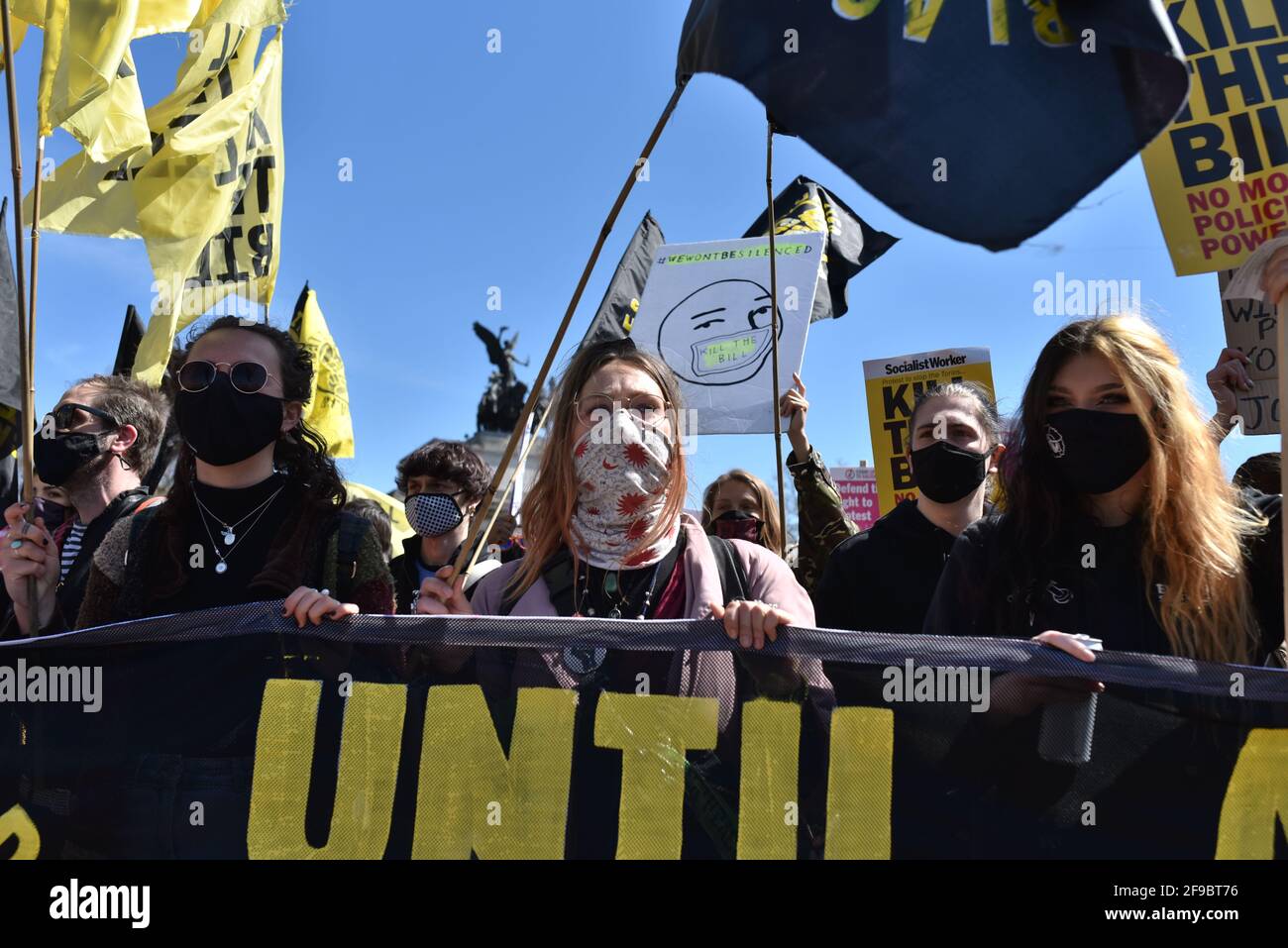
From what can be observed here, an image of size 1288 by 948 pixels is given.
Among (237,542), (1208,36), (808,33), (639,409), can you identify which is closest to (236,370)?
(237,542)

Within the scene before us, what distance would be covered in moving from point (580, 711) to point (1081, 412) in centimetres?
140

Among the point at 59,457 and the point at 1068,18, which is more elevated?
the point at 1068,18

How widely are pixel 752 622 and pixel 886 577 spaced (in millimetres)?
1257

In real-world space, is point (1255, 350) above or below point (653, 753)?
above

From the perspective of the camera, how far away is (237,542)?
296cm

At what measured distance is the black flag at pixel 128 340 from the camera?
6598 mm

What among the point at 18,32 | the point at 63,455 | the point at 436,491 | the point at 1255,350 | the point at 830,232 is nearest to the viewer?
the point at 63,455

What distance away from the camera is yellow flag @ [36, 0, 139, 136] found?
12.2 feet

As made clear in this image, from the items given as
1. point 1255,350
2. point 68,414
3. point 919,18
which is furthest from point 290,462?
point 1255,350

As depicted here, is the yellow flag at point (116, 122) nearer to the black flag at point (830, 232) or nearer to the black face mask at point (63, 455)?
the black face mask at point (63, 455)

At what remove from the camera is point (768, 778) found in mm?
2340

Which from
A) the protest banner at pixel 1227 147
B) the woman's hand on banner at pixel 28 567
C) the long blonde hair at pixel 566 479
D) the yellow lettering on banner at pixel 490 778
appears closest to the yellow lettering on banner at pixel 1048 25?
the protest banner at pixel 1227 147

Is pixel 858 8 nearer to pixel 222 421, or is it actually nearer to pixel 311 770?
pixel 222 421
